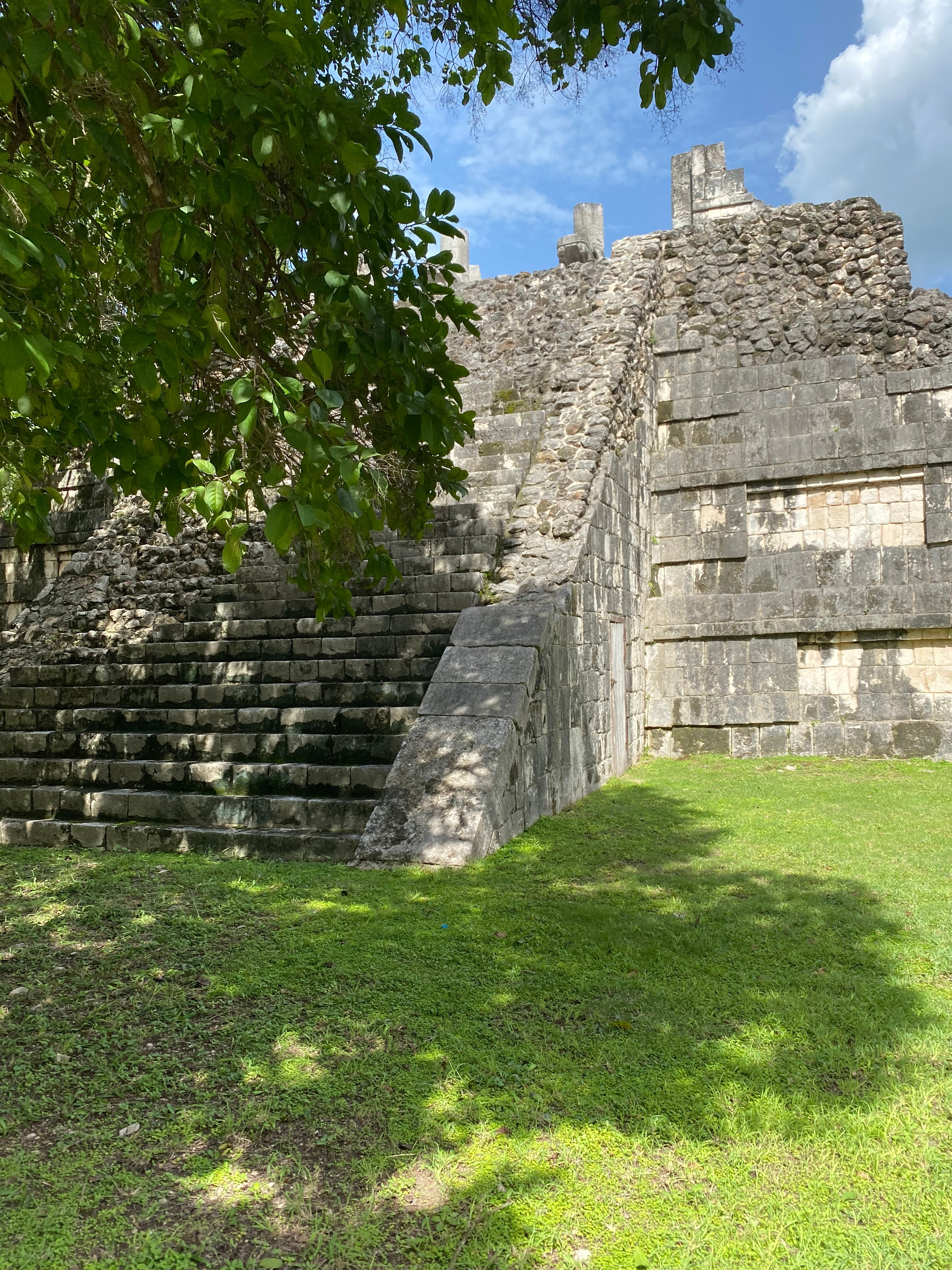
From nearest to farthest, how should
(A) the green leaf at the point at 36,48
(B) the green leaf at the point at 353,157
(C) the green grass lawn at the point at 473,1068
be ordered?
(C) the green grass lawn at the point at 473,1068 → (A) the green leaf at the point at 36,48 → (B) the green leaf at the point at 353,157

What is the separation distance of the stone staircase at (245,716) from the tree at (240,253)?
2153mm

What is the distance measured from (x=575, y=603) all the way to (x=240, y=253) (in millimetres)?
4241

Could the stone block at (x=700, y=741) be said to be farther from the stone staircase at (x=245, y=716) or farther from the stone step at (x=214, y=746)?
the stone step at (x=214, y=746)

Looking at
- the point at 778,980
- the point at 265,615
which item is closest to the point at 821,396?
the point at 265,615

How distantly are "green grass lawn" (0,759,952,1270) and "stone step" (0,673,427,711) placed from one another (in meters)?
1.73

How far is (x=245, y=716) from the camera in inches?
263

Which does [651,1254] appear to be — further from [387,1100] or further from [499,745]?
[499,745]

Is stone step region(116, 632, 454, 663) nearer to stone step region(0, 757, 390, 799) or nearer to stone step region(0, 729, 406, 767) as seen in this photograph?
stone step region(0, 729, 406, 767)

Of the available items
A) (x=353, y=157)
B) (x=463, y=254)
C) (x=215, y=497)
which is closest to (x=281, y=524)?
(x=215, y=497)

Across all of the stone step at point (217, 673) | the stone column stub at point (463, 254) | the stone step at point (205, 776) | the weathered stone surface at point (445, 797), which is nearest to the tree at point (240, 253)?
the weathered stone surface at point (445, 797)

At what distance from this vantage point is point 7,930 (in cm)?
414

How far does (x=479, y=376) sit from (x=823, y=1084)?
399 inches

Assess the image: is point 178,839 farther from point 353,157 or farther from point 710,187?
point 710,187

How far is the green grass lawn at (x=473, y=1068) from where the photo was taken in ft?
7.27
